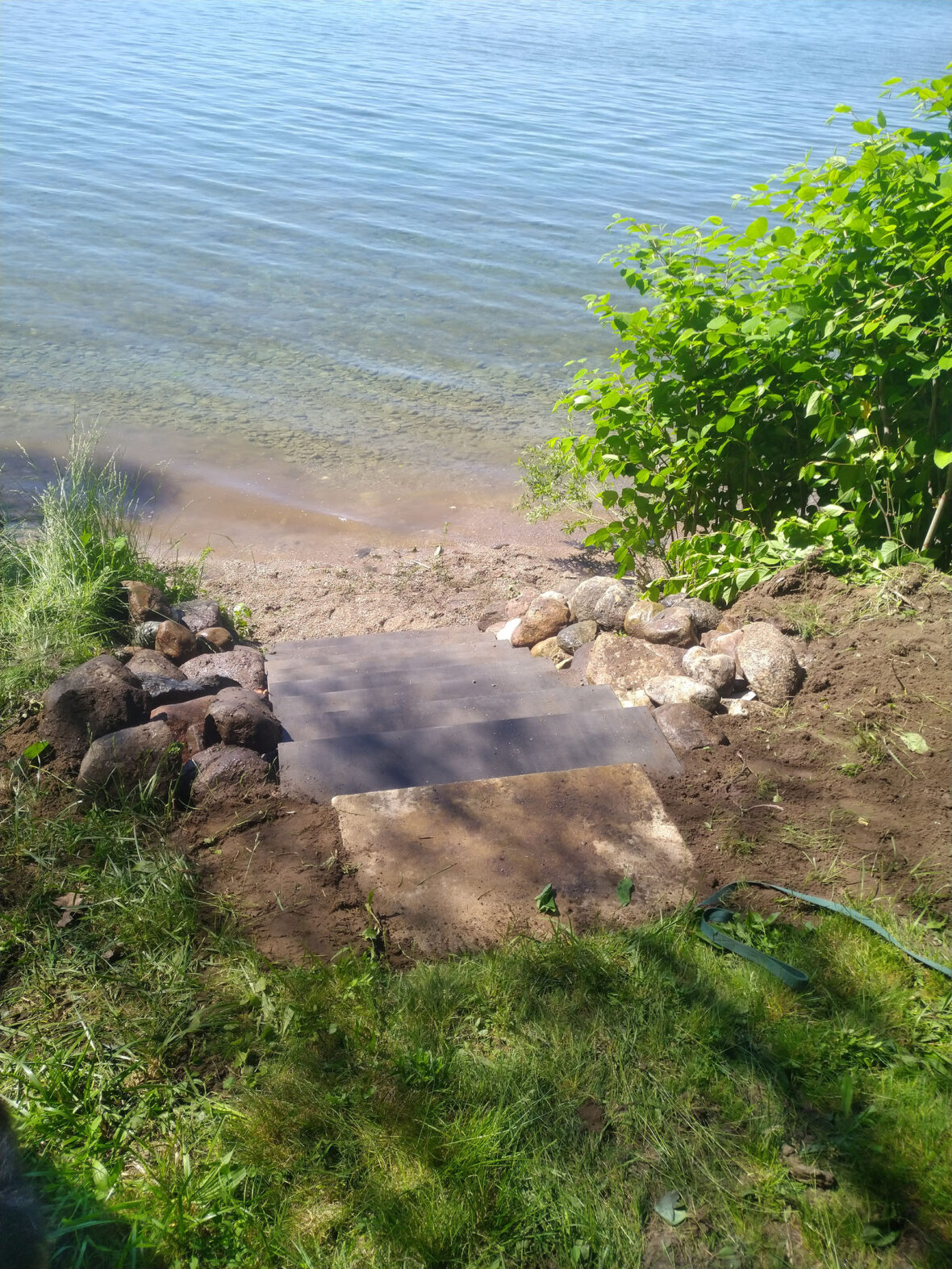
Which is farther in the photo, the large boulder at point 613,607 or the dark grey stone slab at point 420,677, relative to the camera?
the large boulder at point 613,607

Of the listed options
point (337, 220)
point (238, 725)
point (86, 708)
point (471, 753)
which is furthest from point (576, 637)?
point (337, 220)

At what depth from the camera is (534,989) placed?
2.78m

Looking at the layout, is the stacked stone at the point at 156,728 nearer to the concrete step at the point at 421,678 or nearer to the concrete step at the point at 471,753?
the concrete step at the point at 471,753

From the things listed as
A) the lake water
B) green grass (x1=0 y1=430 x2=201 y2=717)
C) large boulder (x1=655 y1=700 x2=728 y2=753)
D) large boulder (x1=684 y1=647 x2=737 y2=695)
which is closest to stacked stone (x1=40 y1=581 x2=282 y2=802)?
green grass (x1=0 y1=430 x2=201 y2=717)

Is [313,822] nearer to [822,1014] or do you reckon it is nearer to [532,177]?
[822,1014]

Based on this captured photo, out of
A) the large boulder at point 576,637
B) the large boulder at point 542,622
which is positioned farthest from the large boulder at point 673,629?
the large boulder at point 542,622

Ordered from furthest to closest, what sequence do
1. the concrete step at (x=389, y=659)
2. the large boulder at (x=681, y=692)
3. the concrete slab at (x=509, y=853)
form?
the concrete step at (x=389, y=659)
the large boulder at (x=681, y=692)
the concrete slab at (x=509, y=853)

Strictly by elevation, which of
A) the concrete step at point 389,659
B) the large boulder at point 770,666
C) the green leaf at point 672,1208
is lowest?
the concrete step at point 389,659

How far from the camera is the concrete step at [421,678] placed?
511 centimetres

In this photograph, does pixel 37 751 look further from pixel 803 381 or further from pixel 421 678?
pixel 803 381

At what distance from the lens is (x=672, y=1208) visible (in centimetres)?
223

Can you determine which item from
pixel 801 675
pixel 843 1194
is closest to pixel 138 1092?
pixel 843 1194

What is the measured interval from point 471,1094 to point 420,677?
291cm

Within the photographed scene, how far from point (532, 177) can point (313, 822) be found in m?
18.5
